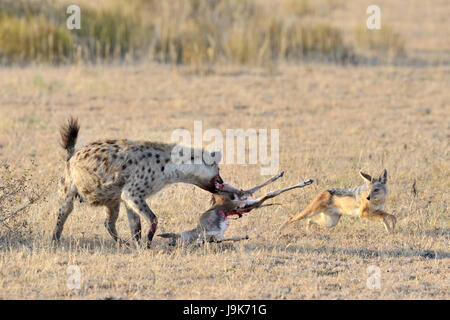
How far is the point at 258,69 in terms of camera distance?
1504 centimetres

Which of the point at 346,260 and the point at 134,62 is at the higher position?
the point at 134,62

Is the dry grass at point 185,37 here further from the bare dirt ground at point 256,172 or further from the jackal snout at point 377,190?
the jackal snout at point 377,190

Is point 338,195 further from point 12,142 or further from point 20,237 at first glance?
point 12,142

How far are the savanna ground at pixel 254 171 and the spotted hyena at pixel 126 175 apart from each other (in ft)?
1.04

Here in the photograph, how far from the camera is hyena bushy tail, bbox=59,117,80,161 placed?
22.9 ft

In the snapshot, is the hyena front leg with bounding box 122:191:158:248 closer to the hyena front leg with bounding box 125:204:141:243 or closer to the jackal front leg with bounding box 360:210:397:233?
the hyena front leg with bounding box 125:204:141:243

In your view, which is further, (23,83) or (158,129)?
(23,83)

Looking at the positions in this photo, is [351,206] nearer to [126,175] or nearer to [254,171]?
[126,175]

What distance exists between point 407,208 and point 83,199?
3.28m

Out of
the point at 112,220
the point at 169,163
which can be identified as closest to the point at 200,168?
the point at 169,163

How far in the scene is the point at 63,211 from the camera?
22.6ft

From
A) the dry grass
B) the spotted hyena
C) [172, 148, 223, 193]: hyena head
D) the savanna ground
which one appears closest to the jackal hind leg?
the spotted hyena
